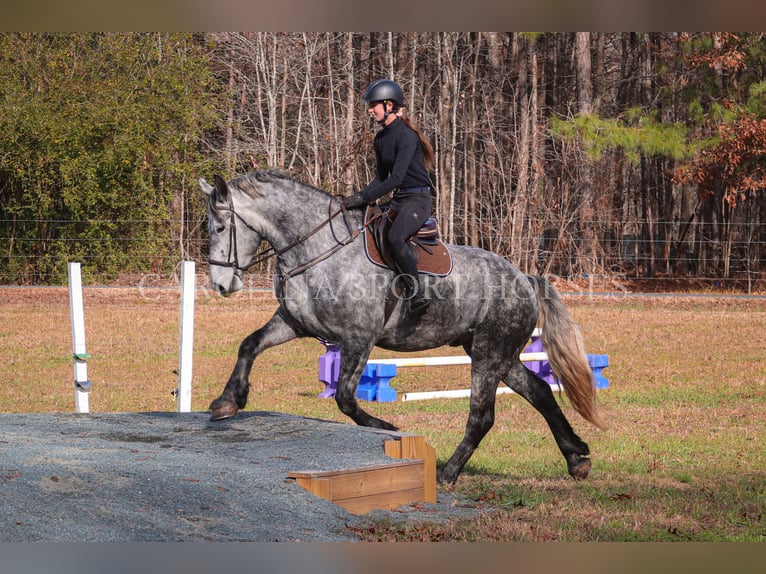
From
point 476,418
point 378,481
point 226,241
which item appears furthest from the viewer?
point 476,418

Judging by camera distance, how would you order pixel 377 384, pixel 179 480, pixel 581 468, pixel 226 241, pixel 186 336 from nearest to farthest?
1. pixel 179 480
2. pixel 226 241
3. pixel 581 468
4. pixel 186 336
5. pixel 377 384

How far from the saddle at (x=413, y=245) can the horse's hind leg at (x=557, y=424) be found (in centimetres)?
109

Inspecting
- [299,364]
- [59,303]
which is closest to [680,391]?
[299,364]

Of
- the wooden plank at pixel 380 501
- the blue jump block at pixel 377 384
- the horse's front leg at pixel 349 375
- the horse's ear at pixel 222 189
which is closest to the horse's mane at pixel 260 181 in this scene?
the horse's ear at pixel 222 189

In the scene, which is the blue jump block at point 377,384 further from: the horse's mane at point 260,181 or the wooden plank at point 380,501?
the wooden plank at point 380,501

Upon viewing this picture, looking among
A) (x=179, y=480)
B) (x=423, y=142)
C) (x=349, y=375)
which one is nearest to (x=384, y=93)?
(x=423, y=142)

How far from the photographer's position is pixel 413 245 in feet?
23.4

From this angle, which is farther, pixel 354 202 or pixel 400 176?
pixel 354 202

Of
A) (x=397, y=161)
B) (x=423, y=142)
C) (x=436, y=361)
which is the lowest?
(x=436, y=361)

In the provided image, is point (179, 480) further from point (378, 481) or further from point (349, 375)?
point (349, 375)

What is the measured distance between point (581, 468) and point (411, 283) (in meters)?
2.02

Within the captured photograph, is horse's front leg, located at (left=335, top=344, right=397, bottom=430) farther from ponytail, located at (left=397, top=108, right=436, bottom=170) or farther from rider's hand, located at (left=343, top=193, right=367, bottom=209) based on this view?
ponytail, located at (left=397, top=108, right=436, bottom=170)

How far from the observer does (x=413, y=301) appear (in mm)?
7145

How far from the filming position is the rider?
22.6 feet
